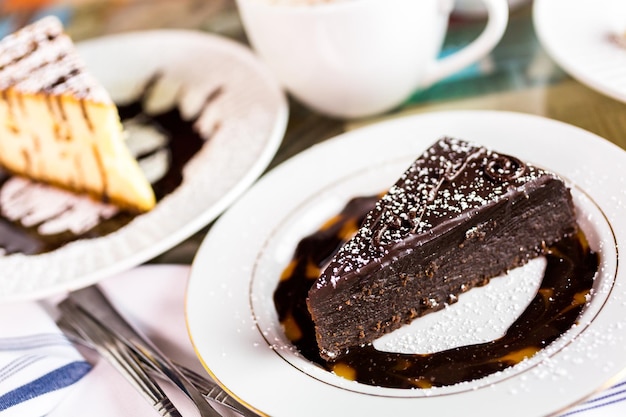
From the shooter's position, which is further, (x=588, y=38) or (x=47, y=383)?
(x=588, y=38)

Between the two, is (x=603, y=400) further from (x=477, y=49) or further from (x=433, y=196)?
(x=477, y=49)

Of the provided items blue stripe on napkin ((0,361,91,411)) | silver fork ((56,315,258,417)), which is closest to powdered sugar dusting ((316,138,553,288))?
silver fork ((56,315,258,417))

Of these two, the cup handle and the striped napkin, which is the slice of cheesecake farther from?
the cup handle

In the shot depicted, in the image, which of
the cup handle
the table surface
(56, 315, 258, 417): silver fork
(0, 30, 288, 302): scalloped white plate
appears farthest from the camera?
the cup handle

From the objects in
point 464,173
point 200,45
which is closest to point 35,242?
point 200,45

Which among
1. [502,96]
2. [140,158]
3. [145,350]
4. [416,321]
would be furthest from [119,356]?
[502,96]

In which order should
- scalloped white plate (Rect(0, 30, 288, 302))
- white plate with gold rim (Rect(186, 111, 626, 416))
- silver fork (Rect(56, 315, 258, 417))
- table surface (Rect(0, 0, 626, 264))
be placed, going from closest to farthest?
white plate with gold rim (Rect(186, 111, 626, 416)) → silver fork (Rect(56, 315, 258, 417)) → scalloped white plate (Rect(0, 30, 288, 302)) → table surface (Rect(0, 0, 626, 264))
